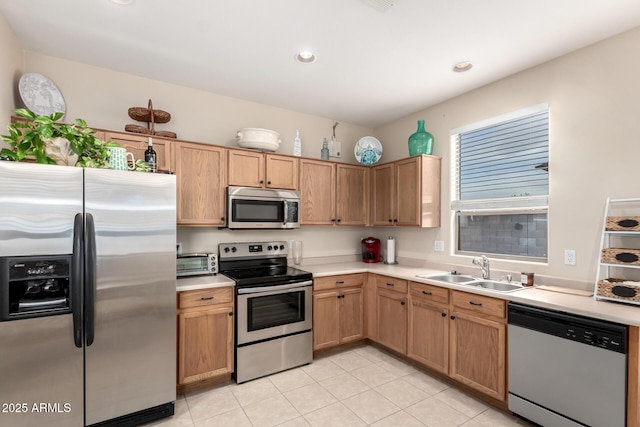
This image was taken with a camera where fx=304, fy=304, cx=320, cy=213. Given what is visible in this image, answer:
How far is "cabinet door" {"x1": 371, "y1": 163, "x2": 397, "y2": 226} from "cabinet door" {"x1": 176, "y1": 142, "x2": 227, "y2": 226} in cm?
193

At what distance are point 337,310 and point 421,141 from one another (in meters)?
2.12

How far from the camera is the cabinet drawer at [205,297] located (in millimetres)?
2496

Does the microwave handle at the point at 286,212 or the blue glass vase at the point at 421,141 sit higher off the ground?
the blue glass vase at the point at 421,141

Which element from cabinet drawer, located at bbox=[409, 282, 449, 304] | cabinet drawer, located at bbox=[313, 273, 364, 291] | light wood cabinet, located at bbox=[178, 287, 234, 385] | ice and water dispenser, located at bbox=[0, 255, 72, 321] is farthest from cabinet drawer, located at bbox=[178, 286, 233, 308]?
cabinet drawer, located at bbox=[409, 282, 449, 304]

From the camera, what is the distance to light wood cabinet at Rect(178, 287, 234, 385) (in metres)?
2.49

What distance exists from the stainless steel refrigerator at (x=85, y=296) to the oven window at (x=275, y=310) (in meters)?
0.69

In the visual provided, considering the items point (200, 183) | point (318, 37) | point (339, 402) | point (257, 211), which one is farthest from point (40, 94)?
point (339, 402)

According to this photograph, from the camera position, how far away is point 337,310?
10.9 ft

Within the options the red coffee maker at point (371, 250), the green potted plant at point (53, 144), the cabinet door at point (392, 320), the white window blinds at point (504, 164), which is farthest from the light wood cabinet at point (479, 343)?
the green potted plant at point (53, 144)

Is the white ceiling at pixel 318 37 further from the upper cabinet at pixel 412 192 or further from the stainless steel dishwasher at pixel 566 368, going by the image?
the stainless steel dishwasher at pixel 566 368

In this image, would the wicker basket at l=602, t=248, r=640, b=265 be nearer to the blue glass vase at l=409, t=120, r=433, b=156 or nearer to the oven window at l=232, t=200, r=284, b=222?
the blue glass vase at l=409, t=120, r=433, b=156

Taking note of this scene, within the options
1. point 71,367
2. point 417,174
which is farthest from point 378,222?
point 71,367

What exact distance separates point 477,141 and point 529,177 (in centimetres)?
66

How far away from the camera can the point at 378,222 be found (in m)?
3.92
